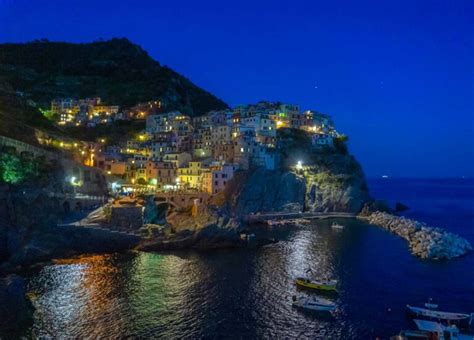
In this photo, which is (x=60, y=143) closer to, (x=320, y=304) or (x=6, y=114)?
(x=6, y=114)

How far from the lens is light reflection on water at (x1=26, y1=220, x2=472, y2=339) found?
3356 cm

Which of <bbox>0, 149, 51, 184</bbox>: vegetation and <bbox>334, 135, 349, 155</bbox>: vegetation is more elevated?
<bbox>334, 135, 349, 155</bbox>: vegetation

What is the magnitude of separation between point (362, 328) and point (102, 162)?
73.4m

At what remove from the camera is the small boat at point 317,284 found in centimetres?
4212

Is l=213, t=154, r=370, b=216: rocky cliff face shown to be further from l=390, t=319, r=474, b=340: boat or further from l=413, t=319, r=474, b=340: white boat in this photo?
l=390, t=319, r=474, b=340: boat

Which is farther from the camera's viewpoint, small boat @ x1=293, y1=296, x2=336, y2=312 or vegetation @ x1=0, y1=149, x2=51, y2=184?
vegetation @ x1=0, y1=149, x2=51, y2=184

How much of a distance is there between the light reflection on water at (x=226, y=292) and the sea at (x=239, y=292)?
100mm

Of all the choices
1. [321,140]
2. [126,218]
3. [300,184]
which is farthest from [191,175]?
[321,140]

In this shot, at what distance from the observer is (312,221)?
87.3 meters

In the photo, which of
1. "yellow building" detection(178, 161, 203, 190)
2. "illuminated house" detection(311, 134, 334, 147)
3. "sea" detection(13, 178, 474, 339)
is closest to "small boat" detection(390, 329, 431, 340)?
"sea" detection(13, 178, 474, 339)

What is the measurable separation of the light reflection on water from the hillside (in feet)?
324

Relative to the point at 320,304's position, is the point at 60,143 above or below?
above

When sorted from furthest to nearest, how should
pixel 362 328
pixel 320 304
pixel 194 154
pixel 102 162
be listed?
pixel 194 154, pixel 102 162, pixel 320 304, pixel 362 328

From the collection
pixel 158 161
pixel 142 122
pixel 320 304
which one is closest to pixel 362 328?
pixel 320 304
